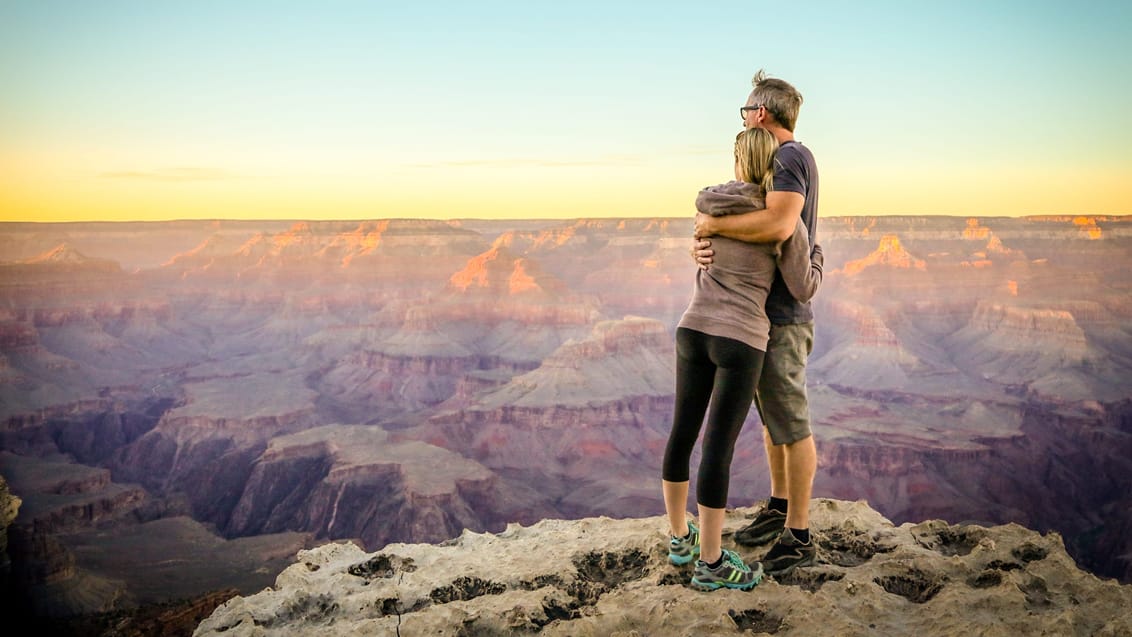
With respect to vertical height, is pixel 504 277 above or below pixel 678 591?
below

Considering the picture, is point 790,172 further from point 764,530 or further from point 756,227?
point 764,530

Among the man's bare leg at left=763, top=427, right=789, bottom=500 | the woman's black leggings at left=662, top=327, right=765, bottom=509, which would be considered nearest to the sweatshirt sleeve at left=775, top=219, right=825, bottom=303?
the woman's black leggings at left=662, top=327, right=765, bottom=509

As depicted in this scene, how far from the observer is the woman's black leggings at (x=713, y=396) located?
3939 mm

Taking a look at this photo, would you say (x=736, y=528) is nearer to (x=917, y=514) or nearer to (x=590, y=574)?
(x=590, y=574)

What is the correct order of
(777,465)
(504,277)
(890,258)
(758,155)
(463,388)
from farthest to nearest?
(504,277)
(890,258)
(463,388)
(777,465)
(758,155)

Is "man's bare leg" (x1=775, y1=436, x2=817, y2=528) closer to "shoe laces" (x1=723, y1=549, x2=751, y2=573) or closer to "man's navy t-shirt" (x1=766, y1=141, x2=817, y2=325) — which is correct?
"shoe laces" (x1=723, y1=549, x2=751, y2=573)

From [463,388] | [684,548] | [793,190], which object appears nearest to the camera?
[793,190]

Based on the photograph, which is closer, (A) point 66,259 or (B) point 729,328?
(B) point 729,328

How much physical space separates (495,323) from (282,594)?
248 ft

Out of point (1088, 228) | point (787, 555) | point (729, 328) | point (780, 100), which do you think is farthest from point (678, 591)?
point (1088, 228)

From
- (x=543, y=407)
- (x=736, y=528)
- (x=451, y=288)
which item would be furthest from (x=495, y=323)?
(x=736, y=528)

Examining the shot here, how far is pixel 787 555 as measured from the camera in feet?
14.5

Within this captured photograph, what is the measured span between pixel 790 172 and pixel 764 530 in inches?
85.7

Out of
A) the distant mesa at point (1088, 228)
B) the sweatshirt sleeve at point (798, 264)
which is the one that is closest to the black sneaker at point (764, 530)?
the sweatshirt sleeve at point (798, 264)
